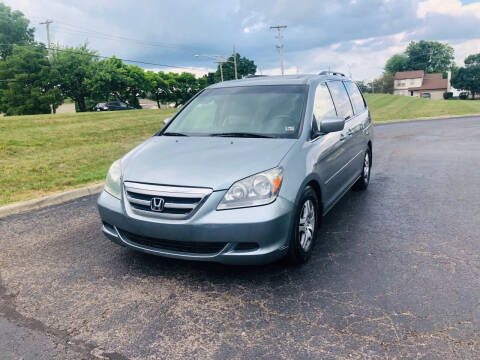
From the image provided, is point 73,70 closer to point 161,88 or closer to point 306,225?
point 161,88

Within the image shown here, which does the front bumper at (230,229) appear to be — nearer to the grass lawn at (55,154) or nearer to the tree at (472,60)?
the grass lawn at (55,154)

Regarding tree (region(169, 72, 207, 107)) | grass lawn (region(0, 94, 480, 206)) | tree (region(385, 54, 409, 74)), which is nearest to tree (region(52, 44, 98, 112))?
tree (region(169, 72, 207, 107))

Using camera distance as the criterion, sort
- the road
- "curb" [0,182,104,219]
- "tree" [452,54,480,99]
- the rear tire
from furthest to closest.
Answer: "tree" [452,54,480,99] → the rear tire → "curb" [0,182,104,219] → the road

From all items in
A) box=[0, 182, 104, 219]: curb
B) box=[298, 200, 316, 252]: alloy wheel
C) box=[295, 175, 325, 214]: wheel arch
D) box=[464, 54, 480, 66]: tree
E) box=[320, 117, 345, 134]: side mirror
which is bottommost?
box=[0, 182, 104, 219]: curb

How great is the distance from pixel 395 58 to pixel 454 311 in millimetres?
131334

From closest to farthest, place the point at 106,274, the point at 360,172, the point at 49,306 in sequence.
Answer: the point at 49,306
the point at 106,274
the point at 360,172

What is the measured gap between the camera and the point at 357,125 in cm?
577

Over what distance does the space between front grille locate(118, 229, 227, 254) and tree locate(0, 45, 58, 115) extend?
4856 cm

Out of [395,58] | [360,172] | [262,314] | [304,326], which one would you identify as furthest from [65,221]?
[395,58]

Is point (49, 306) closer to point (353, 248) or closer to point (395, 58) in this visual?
point (353, 248)

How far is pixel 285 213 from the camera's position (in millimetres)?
3236

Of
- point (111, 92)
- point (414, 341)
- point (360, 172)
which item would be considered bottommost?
point (414, 341)

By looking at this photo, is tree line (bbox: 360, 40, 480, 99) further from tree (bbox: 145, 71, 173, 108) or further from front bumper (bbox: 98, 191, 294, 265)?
front bumper (bbox: 98, 191, 294, 265)

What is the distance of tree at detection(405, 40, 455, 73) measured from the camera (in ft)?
373
